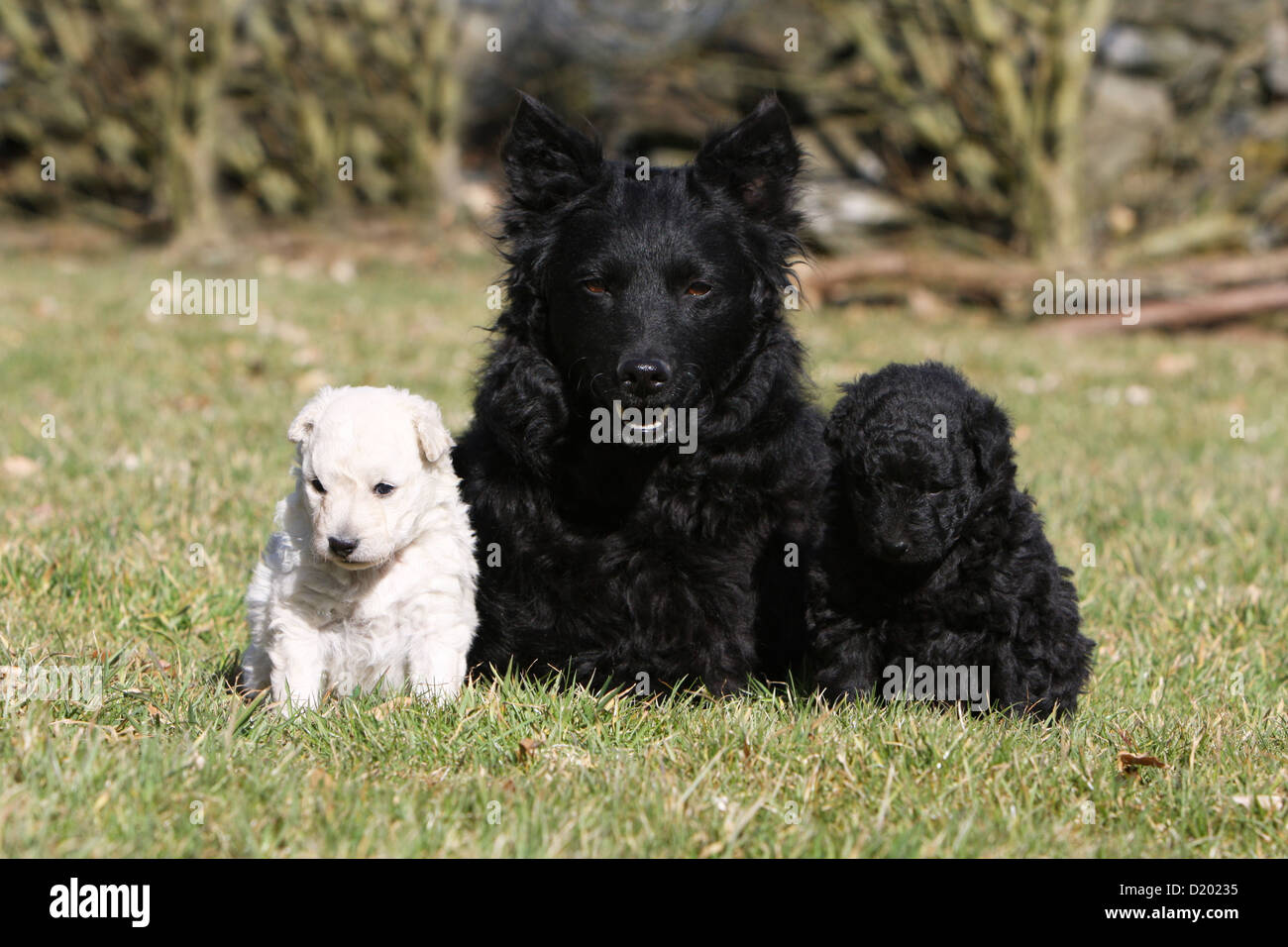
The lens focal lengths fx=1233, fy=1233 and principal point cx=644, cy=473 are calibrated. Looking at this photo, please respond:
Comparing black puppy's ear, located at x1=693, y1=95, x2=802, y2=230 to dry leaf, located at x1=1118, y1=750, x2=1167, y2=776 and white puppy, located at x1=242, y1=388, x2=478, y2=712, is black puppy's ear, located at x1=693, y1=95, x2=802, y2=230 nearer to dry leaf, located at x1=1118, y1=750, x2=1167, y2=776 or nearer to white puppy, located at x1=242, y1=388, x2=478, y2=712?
white puppy, located at x1=242, y1=388, x2=478, y2=712

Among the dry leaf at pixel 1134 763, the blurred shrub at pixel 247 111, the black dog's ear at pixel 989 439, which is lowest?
the dry leaf at pixel 1134 763

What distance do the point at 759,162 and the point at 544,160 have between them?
0.66 m

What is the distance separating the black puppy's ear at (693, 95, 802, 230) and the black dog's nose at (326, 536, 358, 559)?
5.07 feet

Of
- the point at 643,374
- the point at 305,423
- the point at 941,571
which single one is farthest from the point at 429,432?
the point at 941,571

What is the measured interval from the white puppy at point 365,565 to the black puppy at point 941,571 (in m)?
1.10

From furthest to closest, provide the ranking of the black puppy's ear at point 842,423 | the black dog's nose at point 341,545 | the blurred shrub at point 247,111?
the blurred shrub at point 247,111
the black puppy's ear at point 842,423
the black dog's nose at point 341,545

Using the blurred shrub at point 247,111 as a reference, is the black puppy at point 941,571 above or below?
below

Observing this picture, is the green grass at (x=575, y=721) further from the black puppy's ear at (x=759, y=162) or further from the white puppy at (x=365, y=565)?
the black puppy's ear at (x=759, y=162)

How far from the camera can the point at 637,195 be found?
146 inches

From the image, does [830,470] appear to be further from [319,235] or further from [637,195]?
[319,235]

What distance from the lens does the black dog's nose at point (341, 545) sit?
10.6ft

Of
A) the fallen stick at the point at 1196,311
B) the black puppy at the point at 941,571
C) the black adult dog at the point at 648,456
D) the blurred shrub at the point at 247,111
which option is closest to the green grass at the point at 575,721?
the black puppy at the point at 941,571
